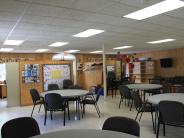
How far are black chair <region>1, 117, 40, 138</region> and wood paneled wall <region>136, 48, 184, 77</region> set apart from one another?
1137cm

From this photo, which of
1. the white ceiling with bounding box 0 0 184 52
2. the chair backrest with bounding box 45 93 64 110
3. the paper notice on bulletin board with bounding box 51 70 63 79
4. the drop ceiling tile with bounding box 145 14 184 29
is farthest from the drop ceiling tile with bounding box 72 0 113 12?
the paper notice on bulletin board with bounding box 51 70 63 79

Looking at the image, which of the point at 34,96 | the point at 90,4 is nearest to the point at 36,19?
the point at 90,4

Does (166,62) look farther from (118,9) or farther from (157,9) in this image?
(118,9)

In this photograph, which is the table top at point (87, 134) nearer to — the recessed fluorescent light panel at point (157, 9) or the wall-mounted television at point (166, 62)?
the recessed fluorescent light panel at point (157, 9)

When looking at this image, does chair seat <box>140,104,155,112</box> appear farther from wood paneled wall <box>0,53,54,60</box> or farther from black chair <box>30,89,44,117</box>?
wood paneled wall <box>0,53,54,60</box>

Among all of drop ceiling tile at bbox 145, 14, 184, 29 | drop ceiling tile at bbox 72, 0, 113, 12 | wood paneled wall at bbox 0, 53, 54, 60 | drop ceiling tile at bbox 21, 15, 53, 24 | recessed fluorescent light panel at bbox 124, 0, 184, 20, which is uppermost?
recessed fluorescent light panel at bbox 124, 0, 184, 20

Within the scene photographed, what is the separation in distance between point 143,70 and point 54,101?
32.7 feet

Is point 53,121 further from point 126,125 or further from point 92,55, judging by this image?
point 92,55

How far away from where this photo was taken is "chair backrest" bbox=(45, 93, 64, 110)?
16.4 feet

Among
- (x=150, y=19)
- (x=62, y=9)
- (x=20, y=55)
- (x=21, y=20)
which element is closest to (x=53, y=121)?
(x=21, y=20)

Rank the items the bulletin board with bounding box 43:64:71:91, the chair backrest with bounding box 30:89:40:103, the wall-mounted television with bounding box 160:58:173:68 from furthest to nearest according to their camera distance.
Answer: the wall-mounted television with bounding box 160:58:173:68
the bulletin board with bounding box 43:64:71:91
the chair backrest with bounding box 30:89:40:103

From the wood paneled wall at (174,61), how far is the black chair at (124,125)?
35.5 feet

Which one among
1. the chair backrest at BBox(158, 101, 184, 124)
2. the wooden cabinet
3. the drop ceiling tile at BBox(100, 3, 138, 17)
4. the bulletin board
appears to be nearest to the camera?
the chair backrest at BBox(158, 101, 184, 124)

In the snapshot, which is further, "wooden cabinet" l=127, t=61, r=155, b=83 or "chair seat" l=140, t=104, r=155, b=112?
"wooden cabinet" l=127, t=61, r=155, b=83
